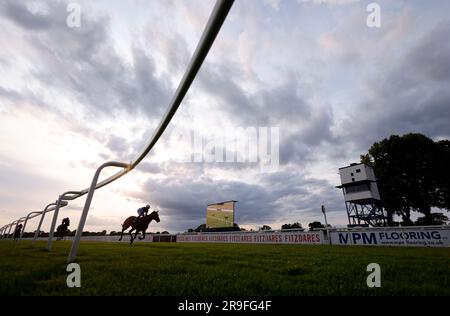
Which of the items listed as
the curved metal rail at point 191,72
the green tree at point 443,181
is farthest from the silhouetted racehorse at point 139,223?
the green tree at point 443,181

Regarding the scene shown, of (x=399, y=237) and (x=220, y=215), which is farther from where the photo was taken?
(x=220, y=215)

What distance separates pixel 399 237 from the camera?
16234 millimetres

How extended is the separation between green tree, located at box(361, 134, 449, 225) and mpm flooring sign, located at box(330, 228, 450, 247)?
22.0 m

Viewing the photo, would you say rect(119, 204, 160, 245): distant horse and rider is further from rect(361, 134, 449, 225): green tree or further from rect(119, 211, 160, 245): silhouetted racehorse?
rect(361, 134, 449, 225): green tree

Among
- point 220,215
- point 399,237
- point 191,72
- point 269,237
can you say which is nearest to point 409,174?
point 399,237

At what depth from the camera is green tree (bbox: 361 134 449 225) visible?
32.6 meters

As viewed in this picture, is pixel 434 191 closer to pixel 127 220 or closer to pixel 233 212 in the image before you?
pixel 233 212

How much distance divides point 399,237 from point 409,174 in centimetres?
2288

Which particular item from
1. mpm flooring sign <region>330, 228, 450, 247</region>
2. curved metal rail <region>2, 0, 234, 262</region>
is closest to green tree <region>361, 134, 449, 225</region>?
mpm flooring sign <region>330, 228, 450, 247</region>

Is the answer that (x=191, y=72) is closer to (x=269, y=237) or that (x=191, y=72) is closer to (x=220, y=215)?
(x=269, y=237)

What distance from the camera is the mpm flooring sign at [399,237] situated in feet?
49.6

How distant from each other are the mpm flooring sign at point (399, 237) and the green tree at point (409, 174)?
22.0 meters

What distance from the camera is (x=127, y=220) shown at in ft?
34.0

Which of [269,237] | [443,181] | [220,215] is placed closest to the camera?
[269,237]
